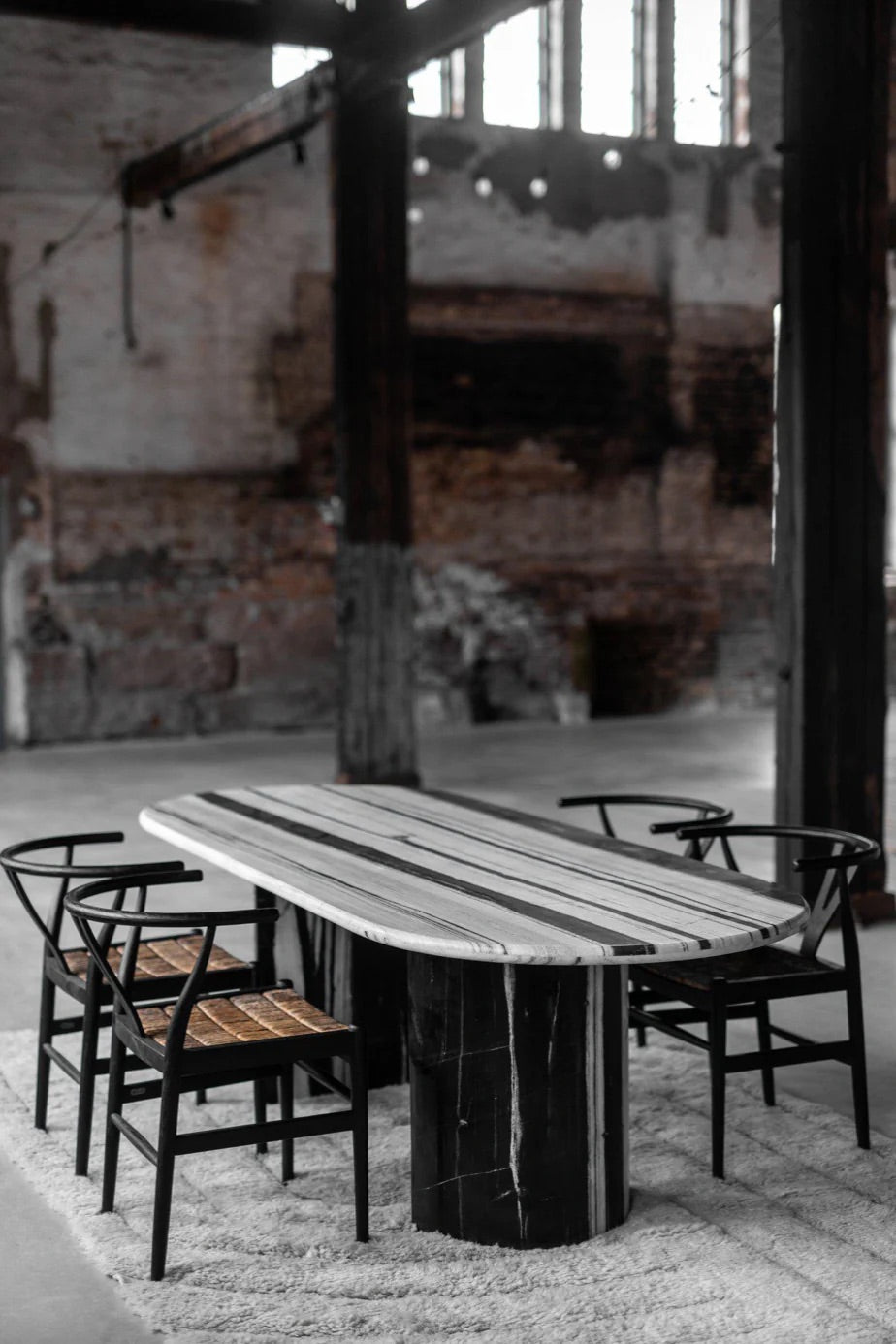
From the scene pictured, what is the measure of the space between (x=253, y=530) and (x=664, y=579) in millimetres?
3355

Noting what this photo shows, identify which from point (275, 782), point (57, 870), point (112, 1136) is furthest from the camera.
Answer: point (275, 782)

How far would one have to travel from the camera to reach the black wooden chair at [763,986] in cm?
347

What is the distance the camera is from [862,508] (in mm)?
5789

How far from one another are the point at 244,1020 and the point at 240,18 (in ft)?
19.8

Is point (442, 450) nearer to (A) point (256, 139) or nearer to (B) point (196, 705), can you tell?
(B) point (196, 705)

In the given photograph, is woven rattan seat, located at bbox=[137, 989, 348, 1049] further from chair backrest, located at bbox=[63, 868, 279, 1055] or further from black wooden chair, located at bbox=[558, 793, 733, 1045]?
black wooden chair, located at bbox=[558, 793, 733, 1045]

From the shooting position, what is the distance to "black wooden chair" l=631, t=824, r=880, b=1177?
3.47m

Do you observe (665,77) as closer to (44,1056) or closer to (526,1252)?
(44,1056)

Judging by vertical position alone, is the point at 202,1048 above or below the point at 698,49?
below

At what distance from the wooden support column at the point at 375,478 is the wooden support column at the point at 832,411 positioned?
3.03m

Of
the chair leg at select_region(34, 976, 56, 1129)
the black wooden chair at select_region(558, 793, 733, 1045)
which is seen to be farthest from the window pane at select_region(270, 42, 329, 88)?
the chair leg at select_region(34, 976, 56, 1129)

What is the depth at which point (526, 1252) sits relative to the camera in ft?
10.0

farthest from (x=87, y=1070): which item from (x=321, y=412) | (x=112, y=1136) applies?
(x=321, y=412)

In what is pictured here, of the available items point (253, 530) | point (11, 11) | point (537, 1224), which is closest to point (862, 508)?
point (537, 1224)
